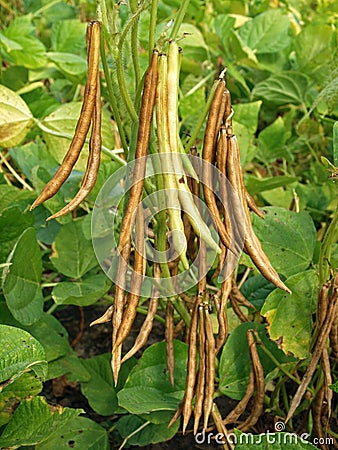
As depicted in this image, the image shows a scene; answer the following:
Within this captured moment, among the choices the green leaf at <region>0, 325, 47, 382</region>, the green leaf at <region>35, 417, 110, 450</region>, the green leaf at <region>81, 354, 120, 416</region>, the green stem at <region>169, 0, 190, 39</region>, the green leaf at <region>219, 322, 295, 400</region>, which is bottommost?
the green leaf at <region>35, 417, 110, 450</region>

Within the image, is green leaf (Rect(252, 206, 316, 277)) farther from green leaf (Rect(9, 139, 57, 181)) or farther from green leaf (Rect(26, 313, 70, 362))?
green leaf (Rect(9, 139, 57, 181))

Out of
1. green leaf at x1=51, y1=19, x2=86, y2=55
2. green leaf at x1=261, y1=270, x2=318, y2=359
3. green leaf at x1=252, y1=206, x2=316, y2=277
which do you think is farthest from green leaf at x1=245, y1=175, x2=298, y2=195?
green leaf at x1=51, y1=19, x2=86, y2=55

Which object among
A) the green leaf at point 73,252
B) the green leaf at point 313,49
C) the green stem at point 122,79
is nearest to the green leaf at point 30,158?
the green leaf at point 73,252

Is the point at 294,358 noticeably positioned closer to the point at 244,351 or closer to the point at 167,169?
the point at 244,351

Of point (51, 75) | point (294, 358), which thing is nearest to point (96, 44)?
point (294, 358)

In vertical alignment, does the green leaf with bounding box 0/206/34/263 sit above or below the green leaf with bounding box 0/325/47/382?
above

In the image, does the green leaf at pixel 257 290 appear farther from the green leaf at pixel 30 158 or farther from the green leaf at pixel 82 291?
the green leaf at pixel 30 158

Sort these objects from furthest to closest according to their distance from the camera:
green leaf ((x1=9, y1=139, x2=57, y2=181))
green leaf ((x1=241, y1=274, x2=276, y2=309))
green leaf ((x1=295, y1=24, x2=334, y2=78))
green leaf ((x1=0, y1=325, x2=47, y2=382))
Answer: green leaf ((x1=295, y1=24, x2=334, y2=78)) → green leaf ((x1=9, y1=139, x2=57, y2=181)) → green leaf ((x1=241, y1=274, x2=276, y2=309)) → green leaf ((x1=0, y1=325, x2=47, y2=382))
